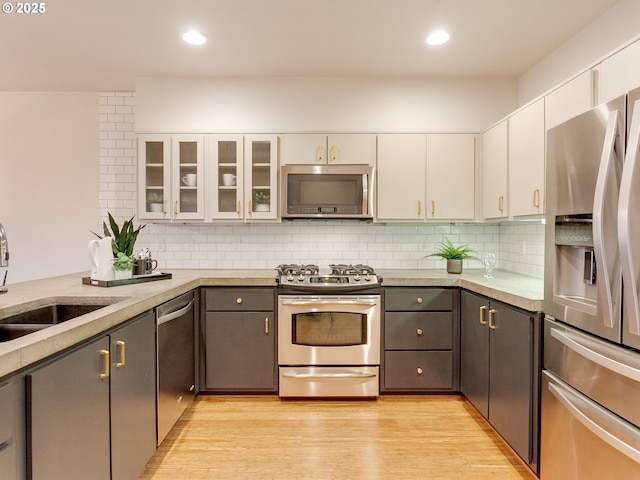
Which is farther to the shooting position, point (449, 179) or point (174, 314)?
point (449, 179)

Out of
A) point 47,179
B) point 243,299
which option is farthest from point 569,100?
point 47,179

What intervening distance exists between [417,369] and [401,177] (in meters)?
1.57

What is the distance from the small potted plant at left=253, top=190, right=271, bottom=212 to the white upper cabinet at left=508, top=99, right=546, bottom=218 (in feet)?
6.23

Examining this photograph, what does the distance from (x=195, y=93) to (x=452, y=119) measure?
2278 mm

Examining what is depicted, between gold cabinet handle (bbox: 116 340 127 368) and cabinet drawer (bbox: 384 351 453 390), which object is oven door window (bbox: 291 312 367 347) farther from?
gold cabinet handle (bbox: 116 340 127 368)

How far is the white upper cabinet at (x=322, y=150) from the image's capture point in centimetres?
313

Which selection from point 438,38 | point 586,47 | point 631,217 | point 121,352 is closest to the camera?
point 631,217

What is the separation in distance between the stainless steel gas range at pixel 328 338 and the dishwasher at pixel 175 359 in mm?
665

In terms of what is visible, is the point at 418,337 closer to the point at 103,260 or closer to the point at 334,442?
the point at 334,442

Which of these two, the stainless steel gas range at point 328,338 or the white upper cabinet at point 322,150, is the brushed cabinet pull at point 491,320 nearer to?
the stainless steel gas range at point 328,338

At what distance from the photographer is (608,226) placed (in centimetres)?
136

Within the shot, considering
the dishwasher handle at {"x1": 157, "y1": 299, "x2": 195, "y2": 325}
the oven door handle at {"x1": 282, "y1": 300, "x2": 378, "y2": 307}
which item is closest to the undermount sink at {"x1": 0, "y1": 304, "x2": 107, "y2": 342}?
the dishwasher handle at {"x1": 157, "y1": 299, "x2": 195, "y2": 325}

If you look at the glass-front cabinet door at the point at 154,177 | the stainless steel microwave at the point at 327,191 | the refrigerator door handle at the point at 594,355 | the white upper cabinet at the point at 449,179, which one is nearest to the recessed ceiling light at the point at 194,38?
the glass-front cabinet door at the point at 154,177

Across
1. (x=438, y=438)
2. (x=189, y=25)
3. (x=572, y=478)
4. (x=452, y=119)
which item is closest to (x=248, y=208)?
(x=189, y=25)
